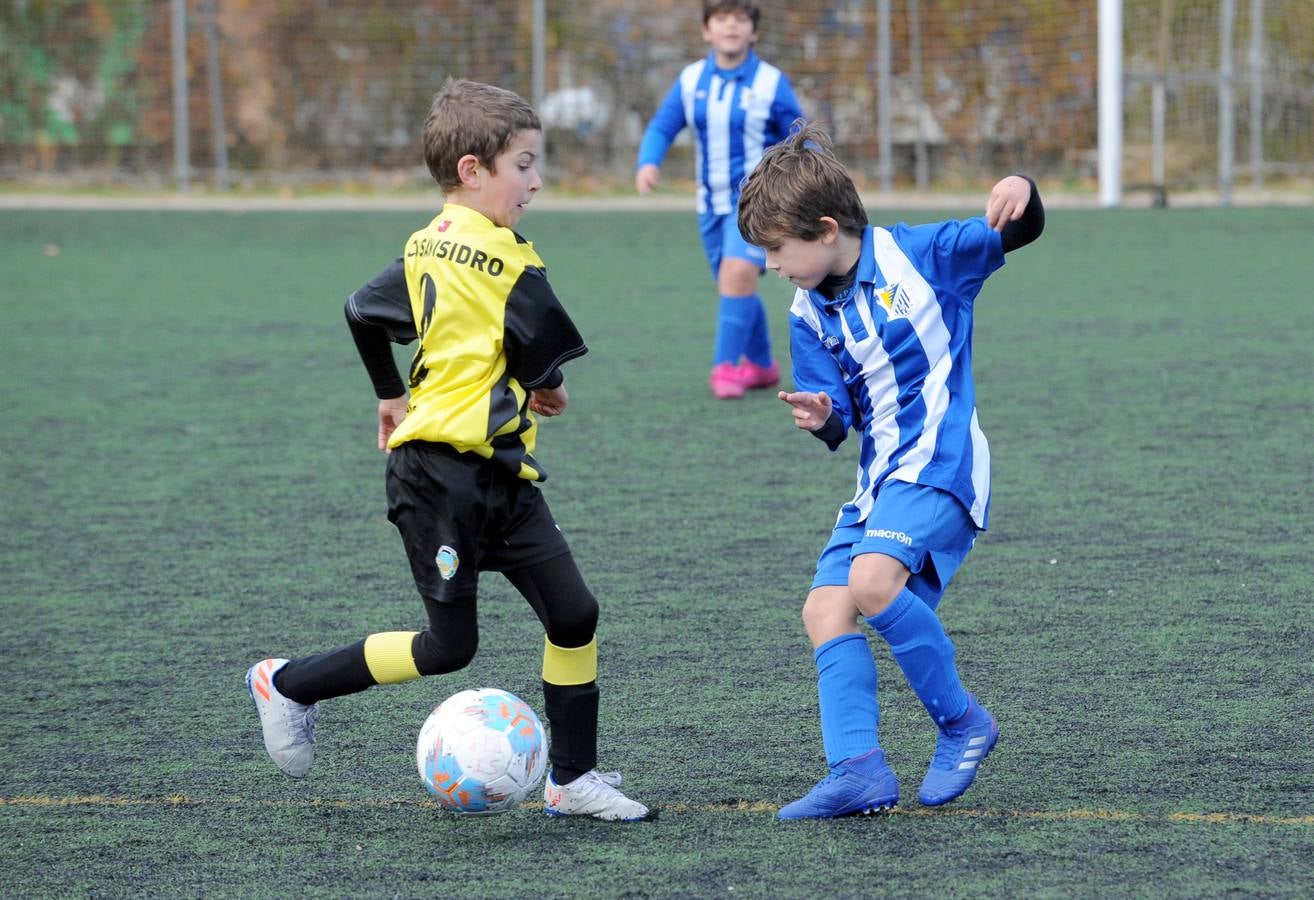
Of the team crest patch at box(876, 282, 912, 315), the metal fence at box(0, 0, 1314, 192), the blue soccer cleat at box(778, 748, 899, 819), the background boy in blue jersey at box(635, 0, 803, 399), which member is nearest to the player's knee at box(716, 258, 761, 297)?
the background boy in blue jersey at box(635, 0, 803, 399)

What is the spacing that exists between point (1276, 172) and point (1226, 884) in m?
15.5

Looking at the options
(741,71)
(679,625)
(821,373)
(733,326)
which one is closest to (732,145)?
(741,71)

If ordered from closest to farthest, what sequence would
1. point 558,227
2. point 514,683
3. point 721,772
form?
1. point 721,772
2. point 514,683
3. point 558,227

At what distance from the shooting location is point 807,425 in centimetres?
316

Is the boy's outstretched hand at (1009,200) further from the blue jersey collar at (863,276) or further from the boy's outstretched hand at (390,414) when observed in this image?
the boy's outstretched hand at (390,414)

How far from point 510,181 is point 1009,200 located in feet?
2.93

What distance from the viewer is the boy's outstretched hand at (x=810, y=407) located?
3.13m

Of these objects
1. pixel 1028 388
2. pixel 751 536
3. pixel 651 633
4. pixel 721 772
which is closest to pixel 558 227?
pixel 1028 388

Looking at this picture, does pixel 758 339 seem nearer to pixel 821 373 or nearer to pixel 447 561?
pixel 821 373

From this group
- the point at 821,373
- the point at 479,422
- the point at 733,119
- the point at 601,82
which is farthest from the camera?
the point at 601,82

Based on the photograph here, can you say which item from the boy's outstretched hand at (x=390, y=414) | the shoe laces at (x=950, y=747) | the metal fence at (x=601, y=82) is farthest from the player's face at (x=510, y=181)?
the metal fence at (x=601, y=82)

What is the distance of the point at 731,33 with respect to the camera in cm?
762

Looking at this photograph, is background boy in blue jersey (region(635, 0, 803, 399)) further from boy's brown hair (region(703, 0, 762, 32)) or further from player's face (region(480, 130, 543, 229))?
player's face (region(480, 130, 543, 229))

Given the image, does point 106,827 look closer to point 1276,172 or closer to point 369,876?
point 369,876
